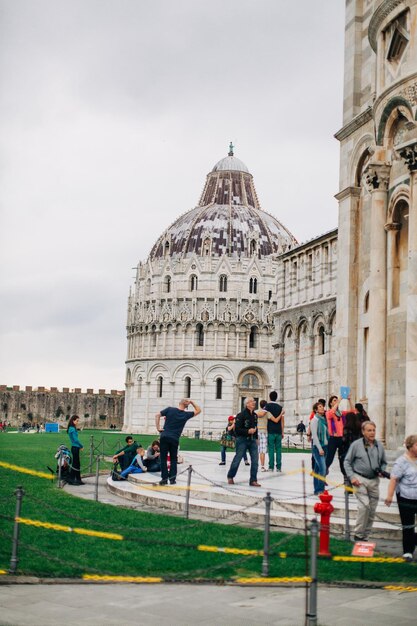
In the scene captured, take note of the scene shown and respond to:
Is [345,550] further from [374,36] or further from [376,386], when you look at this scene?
[374,36]

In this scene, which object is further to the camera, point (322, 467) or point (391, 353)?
point (391, 353)

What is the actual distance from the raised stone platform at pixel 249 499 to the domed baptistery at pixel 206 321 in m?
78.8

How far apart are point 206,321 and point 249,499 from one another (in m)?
85.3

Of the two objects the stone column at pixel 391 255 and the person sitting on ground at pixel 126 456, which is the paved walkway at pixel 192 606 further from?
the person sitting on ground at pixel 126 456

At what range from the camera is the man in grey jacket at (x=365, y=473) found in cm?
1120

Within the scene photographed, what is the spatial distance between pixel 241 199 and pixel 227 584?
104284mm

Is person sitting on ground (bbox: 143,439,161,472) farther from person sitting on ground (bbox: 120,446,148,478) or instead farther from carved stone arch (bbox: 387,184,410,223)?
carved stone arch (bbox: 387,184,410,223)

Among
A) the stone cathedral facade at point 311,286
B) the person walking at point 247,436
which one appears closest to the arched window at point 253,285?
the stone cathedral facade at point 311,286

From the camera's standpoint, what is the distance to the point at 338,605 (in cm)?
830

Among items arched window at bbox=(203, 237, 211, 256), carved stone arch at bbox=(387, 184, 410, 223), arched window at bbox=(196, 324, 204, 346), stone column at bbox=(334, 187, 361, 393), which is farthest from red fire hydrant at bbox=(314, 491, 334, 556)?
arched window at bbox=(203, 237, 211, 256)

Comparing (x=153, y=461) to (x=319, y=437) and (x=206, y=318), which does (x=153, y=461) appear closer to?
(x=319, y=437)

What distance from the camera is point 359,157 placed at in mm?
21641

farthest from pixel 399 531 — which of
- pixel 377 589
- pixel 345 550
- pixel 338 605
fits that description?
pixel 338 605

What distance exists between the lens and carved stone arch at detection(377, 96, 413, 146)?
18078 mm
